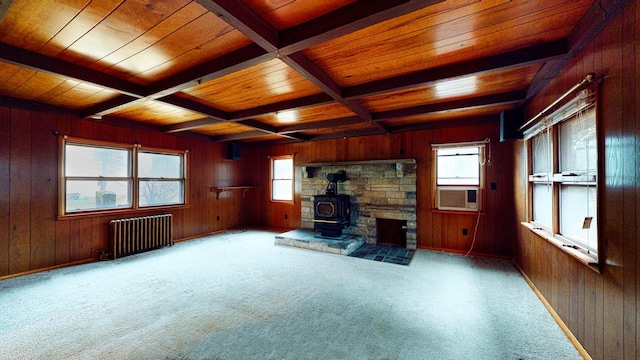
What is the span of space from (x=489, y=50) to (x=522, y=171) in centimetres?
218

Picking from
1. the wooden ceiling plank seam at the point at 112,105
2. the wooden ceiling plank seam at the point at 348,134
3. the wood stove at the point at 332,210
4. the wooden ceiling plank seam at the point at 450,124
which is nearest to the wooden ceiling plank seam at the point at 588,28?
the wooden ceiling plank seam at the point at 450,124

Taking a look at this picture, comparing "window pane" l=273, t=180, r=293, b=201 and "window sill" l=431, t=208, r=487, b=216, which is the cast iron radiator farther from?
"window sill" l=431, t=208, r=487, b=216

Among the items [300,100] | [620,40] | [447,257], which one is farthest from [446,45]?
[447,257]

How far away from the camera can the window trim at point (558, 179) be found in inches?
63.2

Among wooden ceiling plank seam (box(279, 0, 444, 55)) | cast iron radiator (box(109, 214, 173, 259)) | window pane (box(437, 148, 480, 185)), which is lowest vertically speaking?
cast iron radiator (box(109, 214, 173, 259))

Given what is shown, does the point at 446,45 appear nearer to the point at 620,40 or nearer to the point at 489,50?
the point at 489,50

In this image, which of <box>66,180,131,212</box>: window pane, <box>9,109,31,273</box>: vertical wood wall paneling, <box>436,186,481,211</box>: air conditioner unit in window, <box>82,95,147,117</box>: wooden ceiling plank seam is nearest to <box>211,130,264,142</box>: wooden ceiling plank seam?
<box>66,180,131,212</box>: window pane

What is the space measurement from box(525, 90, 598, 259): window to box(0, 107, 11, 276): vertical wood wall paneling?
6.27m

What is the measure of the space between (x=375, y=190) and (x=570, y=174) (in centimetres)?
314

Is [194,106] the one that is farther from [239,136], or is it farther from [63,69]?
[239,136]

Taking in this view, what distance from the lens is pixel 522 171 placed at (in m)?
3.37

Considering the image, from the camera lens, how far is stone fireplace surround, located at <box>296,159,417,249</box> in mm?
4646

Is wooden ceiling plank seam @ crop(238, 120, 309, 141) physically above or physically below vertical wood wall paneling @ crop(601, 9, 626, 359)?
above

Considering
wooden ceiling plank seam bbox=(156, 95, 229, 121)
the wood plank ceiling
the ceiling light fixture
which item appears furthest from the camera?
wooden ceiling plank seam bbox=(156, 95, 229, 121)
